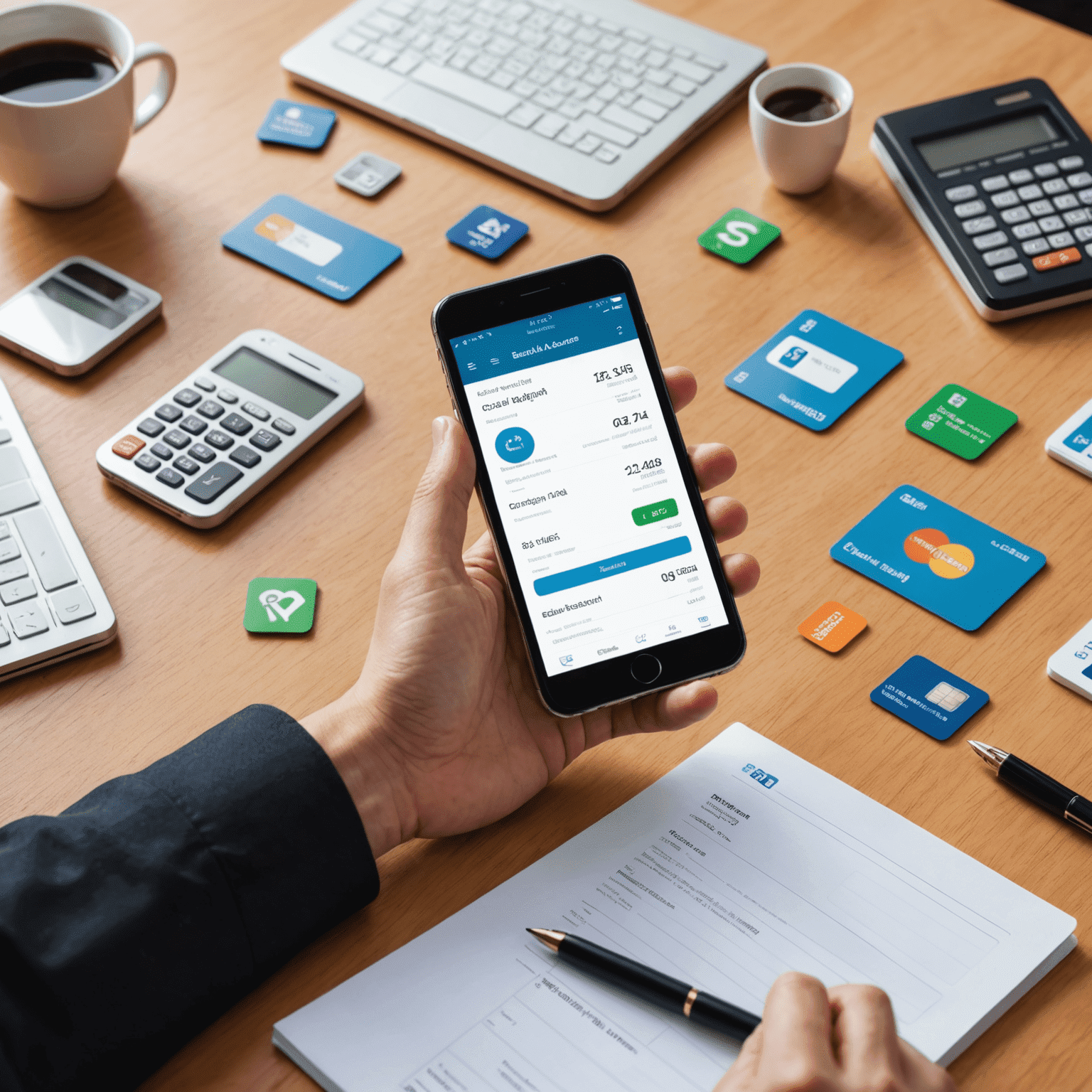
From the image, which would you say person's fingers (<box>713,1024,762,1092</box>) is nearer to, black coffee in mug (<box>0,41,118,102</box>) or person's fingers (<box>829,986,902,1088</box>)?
person's fingers (<box>829,986,902,1088</box>)

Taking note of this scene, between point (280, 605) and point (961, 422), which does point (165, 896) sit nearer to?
point (280, 605)

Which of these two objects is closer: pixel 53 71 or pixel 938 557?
pixel 938 557

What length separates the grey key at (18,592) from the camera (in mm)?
806

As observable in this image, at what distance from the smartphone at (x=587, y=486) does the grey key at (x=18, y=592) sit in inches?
13.1

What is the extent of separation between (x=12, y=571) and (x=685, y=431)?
50cm

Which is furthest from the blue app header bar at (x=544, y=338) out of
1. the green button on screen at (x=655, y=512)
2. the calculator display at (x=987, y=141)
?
the calculator display at (x=987, y=141)

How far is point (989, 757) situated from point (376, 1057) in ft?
1.29

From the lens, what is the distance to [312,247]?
1.07 meters

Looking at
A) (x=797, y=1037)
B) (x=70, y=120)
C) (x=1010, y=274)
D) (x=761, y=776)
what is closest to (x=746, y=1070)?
(x=797, y=1037)

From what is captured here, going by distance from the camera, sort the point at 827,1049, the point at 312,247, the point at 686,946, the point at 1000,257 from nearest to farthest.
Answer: the point at 827,1049
the point at 686,946
the point at 1000,257
the point at 312,247

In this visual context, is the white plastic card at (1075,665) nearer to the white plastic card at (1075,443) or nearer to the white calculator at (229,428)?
the white plastic card at (1075,443)

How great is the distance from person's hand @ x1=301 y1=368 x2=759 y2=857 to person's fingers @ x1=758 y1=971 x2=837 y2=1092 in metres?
0.21

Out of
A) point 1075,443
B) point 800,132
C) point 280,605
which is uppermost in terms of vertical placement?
point 800,132

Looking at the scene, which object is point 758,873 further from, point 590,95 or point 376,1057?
point 590,95
